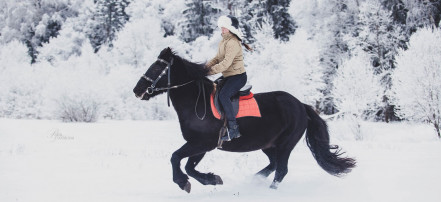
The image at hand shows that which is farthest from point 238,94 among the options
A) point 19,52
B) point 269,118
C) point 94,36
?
point 94,36

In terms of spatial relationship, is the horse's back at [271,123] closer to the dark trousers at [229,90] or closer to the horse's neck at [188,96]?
the dark trousers at [229,90]

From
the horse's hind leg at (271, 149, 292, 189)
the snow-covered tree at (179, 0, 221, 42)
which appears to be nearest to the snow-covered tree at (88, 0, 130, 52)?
the snow-covered tree at (179, 0, 221, 42)

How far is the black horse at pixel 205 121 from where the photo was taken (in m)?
4.77

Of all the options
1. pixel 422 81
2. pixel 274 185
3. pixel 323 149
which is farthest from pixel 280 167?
pixel 422 81

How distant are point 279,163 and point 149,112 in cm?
1907

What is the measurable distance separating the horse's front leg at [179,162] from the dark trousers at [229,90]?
1.93 ft

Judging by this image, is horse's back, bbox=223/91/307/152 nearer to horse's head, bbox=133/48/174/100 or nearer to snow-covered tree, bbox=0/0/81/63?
horse's head, bbox=133/48/174/100

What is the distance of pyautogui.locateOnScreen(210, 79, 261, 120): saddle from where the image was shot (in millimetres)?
4906

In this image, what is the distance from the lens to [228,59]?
15.9 feet

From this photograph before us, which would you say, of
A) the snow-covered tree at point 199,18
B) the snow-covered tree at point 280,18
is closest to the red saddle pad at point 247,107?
the snow-covered tree at point 199,18

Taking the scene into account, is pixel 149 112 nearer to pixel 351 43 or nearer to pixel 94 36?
pixel 351 43

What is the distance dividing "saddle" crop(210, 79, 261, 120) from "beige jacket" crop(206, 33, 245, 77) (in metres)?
0.25

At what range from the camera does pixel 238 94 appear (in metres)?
5.16

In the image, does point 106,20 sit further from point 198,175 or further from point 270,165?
point 198,175
